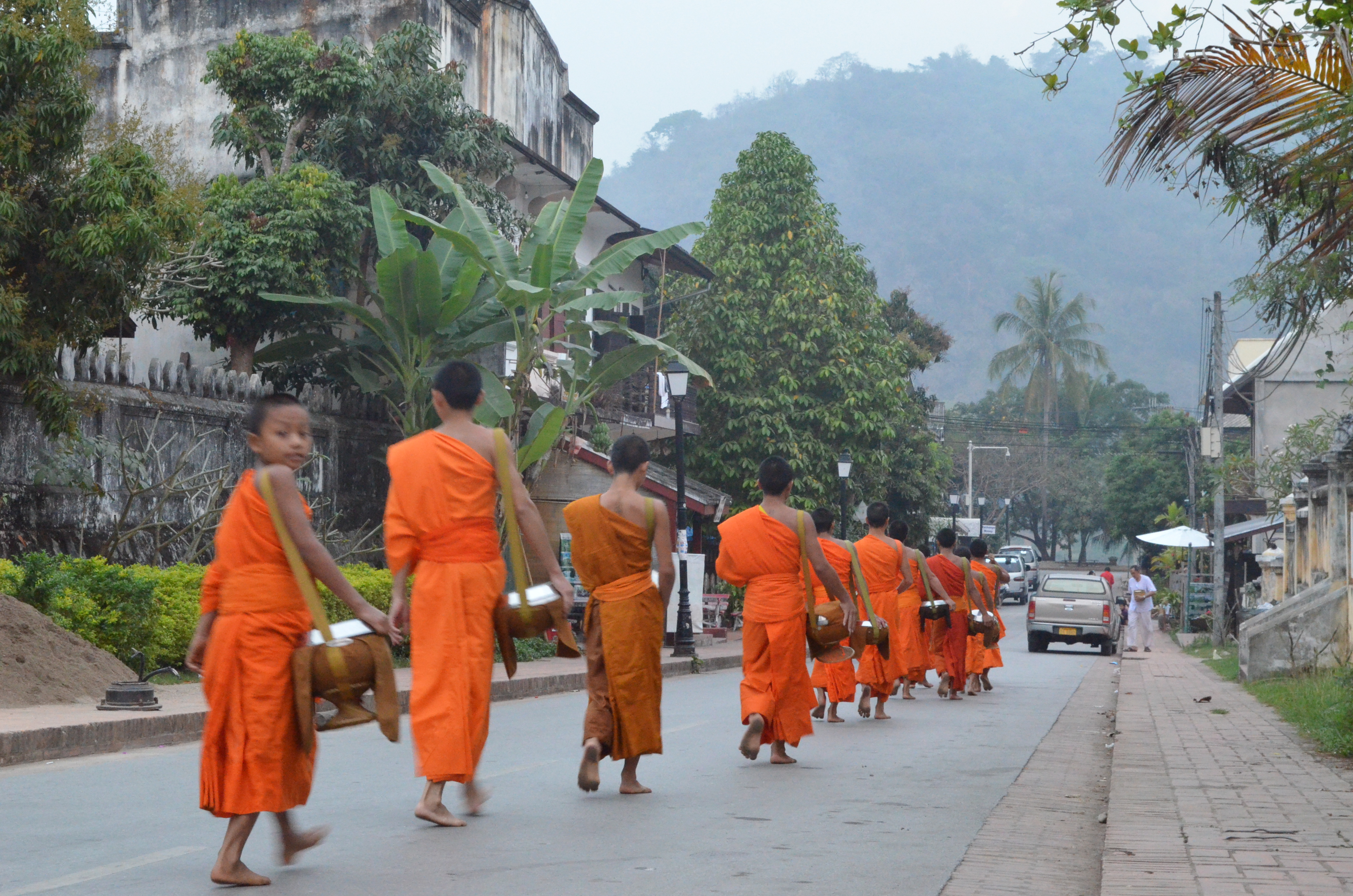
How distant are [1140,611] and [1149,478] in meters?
44.4

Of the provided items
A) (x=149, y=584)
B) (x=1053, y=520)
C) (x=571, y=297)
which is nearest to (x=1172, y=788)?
(x=149, y=584)

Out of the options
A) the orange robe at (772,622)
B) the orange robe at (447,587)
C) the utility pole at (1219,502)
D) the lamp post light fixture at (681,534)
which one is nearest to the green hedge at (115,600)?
the orange robe at (772,622)

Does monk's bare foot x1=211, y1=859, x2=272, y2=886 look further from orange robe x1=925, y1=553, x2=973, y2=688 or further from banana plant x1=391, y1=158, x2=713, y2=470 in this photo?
banana plant x1=391, y1=158, x2=713, y2=470

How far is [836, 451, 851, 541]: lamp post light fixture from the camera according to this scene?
Result: 30.8 m

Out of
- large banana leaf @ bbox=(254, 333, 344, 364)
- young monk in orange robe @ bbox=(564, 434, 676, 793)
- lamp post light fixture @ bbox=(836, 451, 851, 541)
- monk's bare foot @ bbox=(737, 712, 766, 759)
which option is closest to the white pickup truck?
lamp post light fixture @ bbox=(836, 451, 851, 541)

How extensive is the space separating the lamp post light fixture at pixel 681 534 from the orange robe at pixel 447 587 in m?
15.0

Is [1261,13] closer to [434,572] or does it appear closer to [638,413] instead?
[434,572]

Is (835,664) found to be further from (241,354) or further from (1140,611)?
(1140,611)

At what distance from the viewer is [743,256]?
111ft

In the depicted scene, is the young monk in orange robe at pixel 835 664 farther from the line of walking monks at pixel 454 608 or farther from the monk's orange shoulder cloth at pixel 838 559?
the line of walking monks at pixel 454 608

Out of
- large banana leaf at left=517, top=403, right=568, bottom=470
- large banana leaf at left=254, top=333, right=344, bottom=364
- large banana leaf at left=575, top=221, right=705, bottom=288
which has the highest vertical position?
large banana leaf at left=575, top=221, right=705, bottom=288

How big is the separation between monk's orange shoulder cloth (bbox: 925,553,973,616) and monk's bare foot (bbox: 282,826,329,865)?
11247 mm

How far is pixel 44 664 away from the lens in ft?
40.0

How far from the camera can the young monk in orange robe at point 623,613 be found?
8023 millimetres
